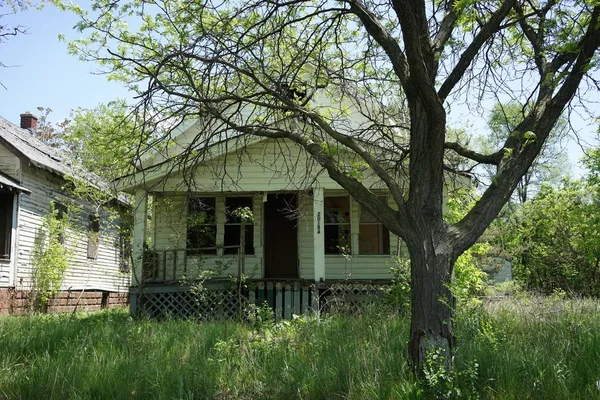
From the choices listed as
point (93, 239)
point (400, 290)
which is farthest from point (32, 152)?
point (400, 290)

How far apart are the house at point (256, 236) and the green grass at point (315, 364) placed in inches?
178

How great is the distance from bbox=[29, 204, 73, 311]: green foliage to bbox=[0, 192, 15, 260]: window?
121 centimetres

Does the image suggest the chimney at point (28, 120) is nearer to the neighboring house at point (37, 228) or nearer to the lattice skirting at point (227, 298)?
the neighboring house at point (37, 228)

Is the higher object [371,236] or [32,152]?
[32,152]

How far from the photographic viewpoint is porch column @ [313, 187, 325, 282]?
12625 mm

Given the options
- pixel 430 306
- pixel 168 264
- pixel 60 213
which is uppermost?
pixel 60 213

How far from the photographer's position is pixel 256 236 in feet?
50.5

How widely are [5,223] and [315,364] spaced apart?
1253 centimetres

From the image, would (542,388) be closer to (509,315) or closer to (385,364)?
(385,364)

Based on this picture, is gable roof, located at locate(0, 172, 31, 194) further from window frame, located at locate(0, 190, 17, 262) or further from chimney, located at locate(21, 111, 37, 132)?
chimney, located at locate(21, 111, 37, 132)

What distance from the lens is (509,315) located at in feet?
26.2

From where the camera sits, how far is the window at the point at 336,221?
1536 centimetres

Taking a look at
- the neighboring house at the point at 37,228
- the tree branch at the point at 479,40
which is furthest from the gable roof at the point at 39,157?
the tree branch at the point at 479,40

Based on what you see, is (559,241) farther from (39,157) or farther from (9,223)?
(9,223)
